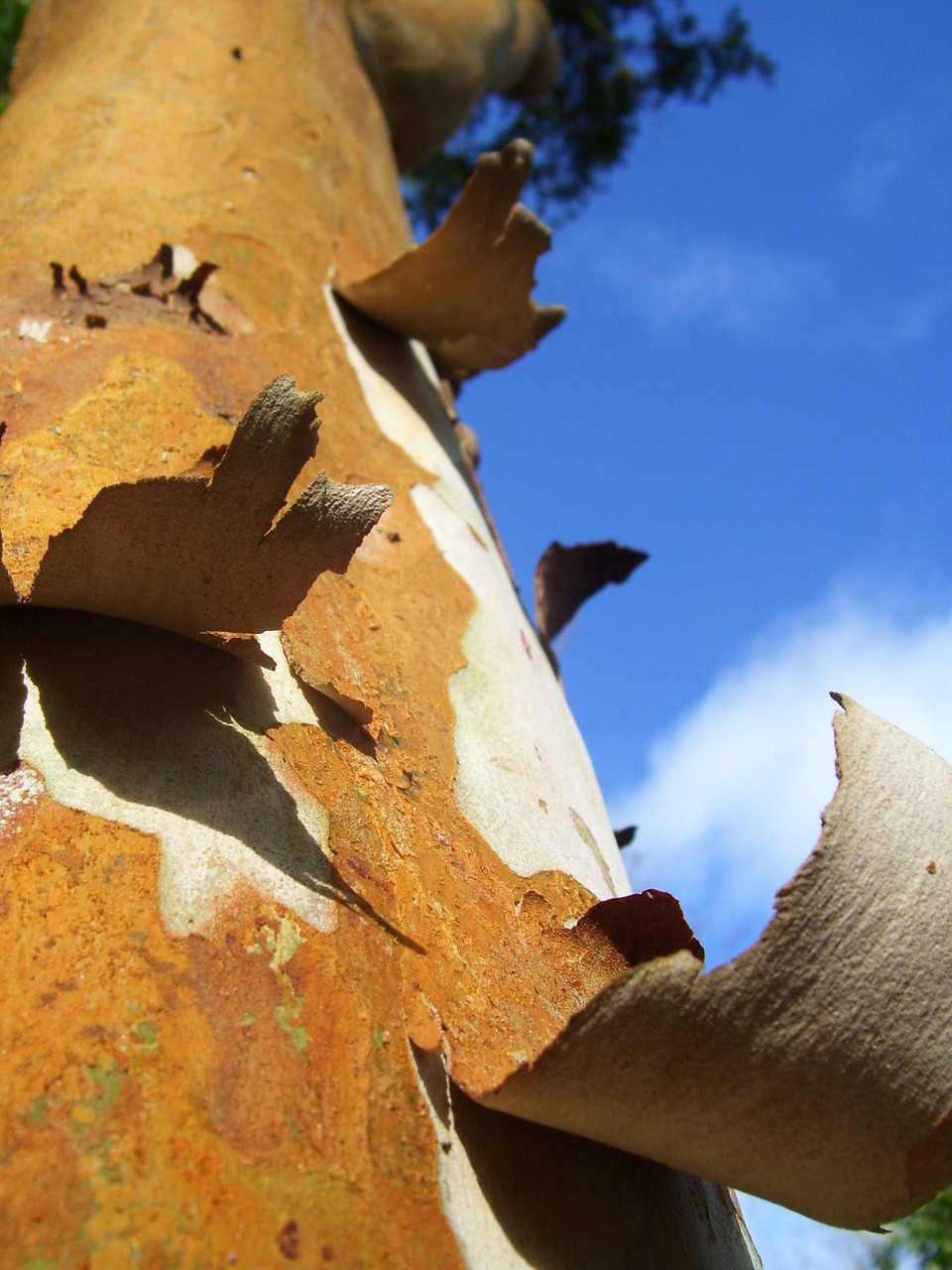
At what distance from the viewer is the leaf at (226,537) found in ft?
2.68

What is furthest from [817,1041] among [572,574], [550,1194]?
[572,574]

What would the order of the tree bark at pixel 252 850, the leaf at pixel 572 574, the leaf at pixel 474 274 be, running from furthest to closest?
1. the leaf at pixel 572 574
2. the leaf at pixel 474 274
3. the tree bark at pixel 252 850

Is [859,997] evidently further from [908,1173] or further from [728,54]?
[728,54]

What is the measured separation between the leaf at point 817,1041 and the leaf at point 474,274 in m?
1.14

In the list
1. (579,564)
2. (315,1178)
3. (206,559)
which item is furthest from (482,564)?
(315,1178)

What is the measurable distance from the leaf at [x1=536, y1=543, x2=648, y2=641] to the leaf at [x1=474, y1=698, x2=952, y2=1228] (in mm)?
1111

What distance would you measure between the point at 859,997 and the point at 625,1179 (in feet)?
0.80

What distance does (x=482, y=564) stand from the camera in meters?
1.57

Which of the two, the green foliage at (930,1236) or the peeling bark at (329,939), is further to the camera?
the green foliage at (930,1236)

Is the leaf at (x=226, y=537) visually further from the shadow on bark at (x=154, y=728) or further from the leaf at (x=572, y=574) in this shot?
the leaf at (x=572, y=574)

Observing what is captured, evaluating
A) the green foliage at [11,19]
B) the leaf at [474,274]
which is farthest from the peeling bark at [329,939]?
the green foliage at [11,19]

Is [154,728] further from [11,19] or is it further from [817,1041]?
[11,19]

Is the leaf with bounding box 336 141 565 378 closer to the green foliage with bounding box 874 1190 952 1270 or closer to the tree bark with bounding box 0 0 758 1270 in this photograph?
the tree bark with bounding box 0 0 758 1270

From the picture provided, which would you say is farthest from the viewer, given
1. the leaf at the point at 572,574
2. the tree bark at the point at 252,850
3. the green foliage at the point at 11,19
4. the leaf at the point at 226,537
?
the green foliage at the point at 11,19
